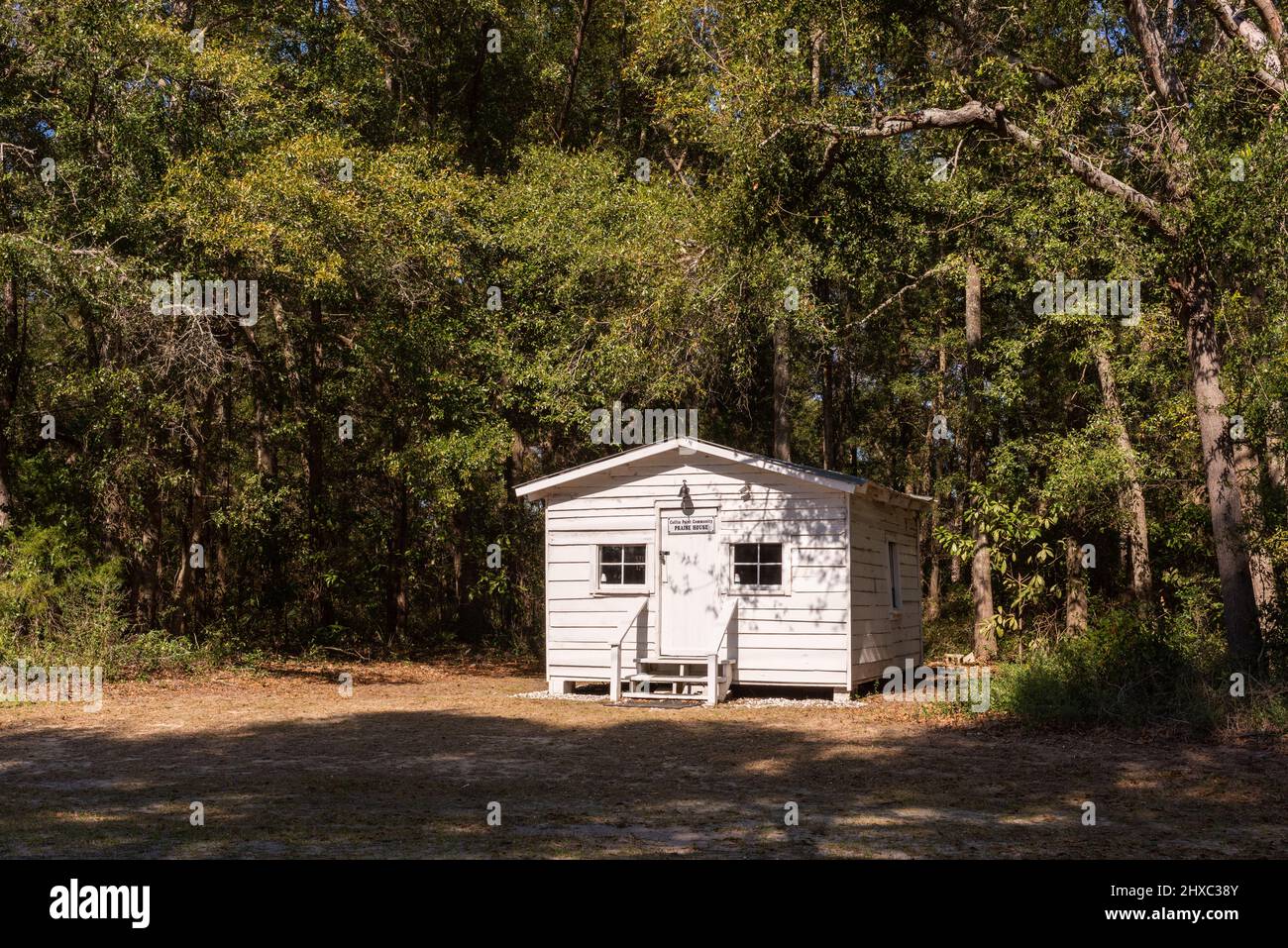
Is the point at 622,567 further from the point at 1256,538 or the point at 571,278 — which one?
the point at 1256,538

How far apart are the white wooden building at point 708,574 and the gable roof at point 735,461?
1.0 inches

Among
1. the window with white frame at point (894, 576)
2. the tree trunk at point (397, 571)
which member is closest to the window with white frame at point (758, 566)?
the window with white frame at point (894, 576)

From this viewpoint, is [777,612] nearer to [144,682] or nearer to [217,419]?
[144,682]

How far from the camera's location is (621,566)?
17.4 m

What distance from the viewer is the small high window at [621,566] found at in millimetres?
17297

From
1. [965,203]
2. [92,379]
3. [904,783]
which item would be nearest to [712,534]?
[965,203]

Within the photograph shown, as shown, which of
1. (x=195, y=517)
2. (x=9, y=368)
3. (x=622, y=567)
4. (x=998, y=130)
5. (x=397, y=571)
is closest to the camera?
(x=998, y=130)

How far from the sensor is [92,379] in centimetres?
1839

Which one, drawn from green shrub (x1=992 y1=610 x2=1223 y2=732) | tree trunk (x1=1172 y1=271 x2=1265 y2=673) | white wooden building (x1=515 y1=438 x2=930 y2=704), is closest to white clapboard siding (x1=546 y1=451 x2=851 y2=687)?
white wooden building (x1=515 y1=438 x2=930 y2=704)

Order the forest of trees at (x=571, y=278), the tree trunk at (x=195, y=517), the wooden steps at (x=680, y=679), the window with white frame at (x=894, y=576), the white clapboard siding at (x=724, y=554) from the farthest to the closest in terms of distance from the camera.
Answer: the tree trunk at (x=195, y=517)
the window with white frame at (x=894, y=576)
the white clapboard siding at (x=724, y=554)
the wooden steps at (x=680, y=679)
the forest of trees at (x=571, y=278)

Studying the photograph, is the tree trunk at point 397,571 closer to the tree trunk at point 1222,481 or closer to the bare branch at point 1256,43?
the tree trunk at point 1222,481

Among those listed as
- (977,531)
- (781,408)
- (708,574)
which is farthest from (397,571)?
(977,531)

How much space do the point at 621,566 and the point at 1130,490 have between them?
910 centimetres

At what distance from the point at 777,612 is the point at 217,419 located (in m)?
11.6
